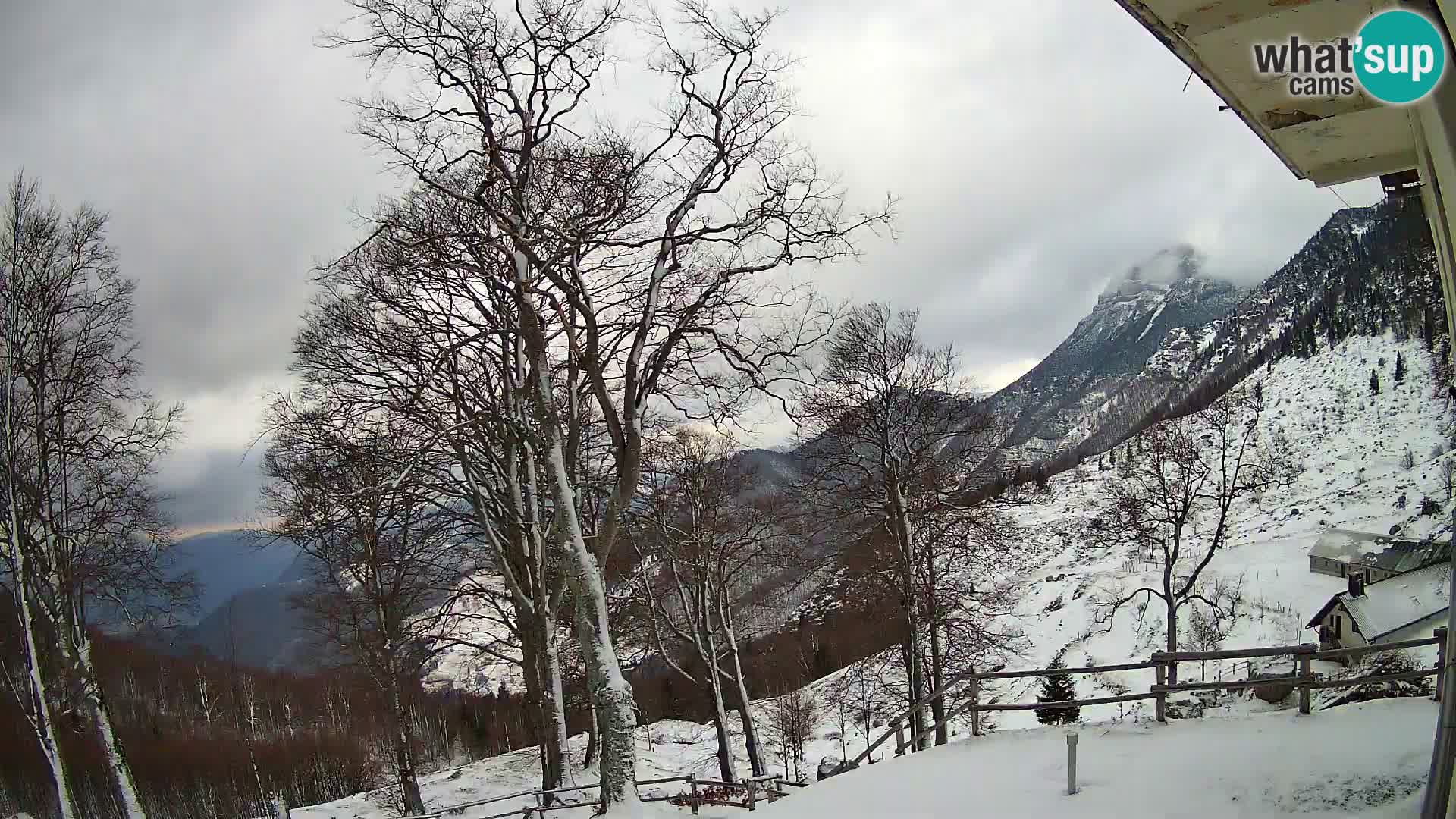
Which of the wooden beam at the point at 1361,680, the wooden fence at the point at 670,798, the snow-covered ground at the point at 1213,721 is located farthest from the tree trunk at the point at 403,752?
the wooden beam at the point at 1361,680

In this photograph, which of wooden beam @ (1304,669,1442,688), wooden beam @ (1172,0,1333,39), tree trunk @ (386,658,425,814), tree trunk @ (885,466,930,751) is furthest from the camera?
tree trunk @ (885,466,930,751)

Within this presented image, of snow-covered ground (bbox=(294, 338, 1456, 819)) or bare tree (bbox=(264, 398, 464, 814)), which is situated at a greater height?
bare tree (bbox=(264, 398, 464, 814))

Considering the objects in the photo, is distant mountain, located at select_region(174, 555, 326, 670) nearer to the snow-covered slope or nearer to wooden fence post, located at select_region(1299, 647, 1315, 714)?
wooden fence post, located at select_region(1299, 647, 1315, 714)

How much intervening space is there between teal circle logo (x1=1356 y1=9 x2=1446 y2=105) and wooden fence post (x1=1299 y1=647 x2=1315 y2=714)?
7068 millimetres

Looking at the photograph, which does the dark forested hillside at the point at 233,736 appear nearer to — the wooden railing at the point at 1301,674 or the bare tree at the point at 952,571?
the bare tree at the point at 952,571

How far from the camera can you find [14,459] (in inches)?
420

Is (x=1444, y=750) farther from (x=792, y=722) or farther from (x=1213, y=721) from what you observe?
(x=792, y=722)

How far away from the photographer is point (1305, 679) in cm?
785

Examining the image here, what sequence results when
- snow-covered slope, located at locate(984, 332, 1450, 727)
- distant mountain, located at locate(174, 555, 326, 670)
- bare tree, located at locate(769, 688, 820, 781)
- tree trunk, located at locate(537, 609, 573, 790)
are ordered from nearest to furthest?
tree trunk, located at locate(537, 609, 573, 790) < distant mountain, located at locate(174, 555, 326, 670) < bare tree, located at locate(769, 688, 820, 781) < snow-covered slope, located at locate(984, 332, 1450, 727)

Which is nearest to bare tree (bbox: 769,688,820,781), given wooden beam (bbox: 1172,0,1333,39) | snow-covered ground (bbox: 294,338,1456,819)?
snow-covered ground (bbox: 294,338,1456,819)

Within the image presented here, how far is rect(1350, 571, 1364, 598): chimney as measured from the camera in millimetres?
Answer: 27050

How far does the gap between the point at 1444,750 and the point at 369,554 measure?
49.6 ft

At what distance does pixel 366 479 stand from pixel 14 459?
4848 mm

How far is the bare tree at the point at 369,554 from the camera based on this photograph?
Answer: 11875mm
